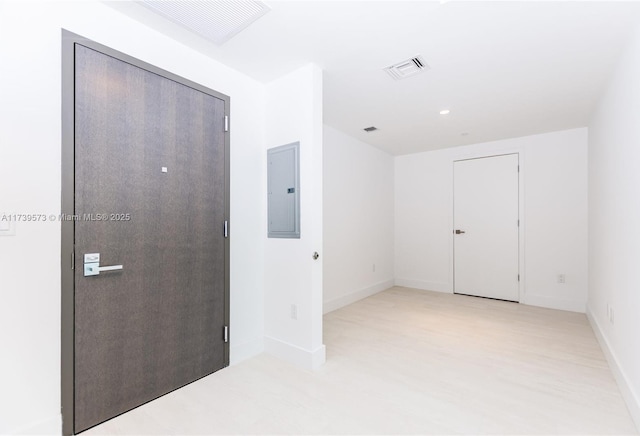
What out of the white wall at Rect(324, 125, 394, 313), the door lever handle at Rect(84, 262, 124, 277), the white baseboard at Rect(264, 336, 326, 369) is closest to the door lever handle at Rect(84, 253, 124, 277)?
the door lever handle at Rect(84, 262, 124, 277)

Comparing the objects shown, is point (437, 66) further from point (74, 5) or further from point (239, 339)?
point (239, 339)

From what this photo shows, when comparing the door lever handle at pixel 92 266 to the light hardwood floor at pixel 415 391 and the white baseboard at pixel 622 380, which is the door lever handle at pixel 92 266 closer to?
the light hardwood floor at pixel 415 391

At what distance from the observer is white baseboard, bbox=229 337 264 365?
7.91 ft

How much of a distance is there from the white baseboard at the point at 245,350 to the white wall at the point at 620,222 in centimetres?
252

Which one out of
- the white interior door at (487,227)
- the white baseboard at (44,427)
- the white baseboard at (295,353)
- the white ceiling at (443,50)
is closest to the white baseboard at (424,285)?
the white interior door at (487,227)

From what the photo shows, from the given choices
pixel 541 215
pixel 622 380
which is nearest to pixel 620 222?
pixel 622 380

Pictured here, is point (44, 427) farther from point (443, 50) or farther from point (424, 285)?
point (424, 285)

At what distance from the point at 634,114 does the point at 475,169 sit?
9.30 feet

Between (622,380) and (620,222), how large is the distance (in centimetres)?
110

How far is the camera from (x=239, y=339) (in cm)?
247

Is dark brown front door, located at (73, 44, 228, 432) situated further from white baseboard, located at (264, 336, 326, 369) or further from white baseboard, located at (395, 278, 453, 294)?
white baseboard, located at (395, 278, 453, 294)

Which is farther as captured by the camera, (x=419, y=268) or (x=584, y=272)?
(x=419, y=268)

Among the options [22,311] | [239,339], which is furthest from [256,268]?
[22,311]

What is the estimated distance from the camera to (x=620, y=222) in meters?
2.17
